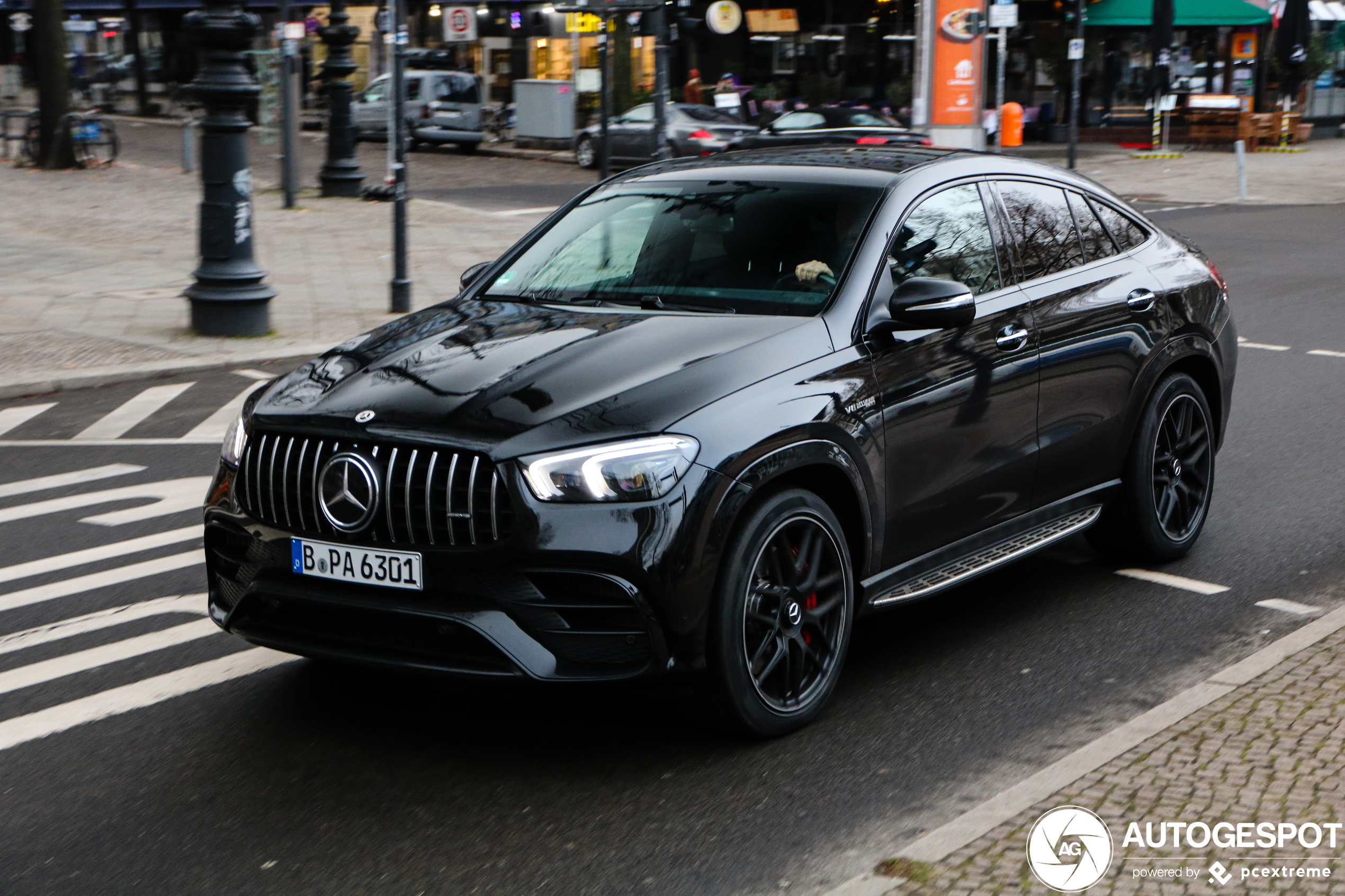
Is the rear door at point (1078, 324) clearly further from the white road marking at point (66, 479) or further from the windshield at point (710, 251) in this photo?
the white road marking at point (66, 479)

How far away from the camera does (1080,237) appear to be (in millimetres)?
6129

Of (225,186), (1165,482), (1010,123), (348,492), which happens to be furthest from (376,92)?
(348,492)

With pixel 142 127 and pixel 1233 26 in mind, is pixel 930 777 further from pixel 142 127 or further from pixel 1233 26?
pixel 142 127

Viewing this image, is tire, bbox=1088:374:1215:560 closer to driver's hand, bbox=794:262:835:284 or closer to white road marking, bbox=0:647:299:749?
driver's hand, bbox=794:262:835:284

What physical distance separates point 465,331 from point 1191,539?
328 cm

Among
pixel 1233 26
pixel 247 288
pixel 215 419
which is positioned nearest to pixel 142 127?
pixel 1233 26

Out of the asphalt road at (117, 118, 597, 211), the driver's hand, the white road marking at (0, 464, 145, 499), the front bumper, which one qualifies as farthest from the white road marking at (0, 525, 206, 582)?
the asphalt road at (117, 118, 597, 211)

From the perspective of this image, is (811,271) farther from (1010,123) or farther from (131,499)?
(1010,123)

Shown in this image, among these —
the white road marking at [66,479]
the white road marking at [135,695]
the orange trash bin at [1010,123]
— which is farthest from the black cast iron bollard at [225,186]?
the orange trash bin at [1010,123]

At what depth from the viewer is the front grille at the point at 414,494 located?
4.13 meters

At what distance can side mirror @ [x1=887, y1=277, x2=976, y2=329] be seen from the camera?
490cm

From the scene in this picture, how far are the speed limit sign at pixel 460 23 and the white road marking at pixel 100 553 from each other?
125 ft

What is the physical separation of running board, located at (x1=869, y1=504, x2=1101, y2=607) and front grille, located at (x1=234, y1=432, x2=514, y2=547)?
1.38 metres

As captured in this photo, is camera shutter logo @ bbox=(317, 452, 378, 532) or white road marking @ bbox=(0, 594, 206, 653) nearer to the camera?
camera shutter logo @ bbox=(317, 452, 378, 532)
